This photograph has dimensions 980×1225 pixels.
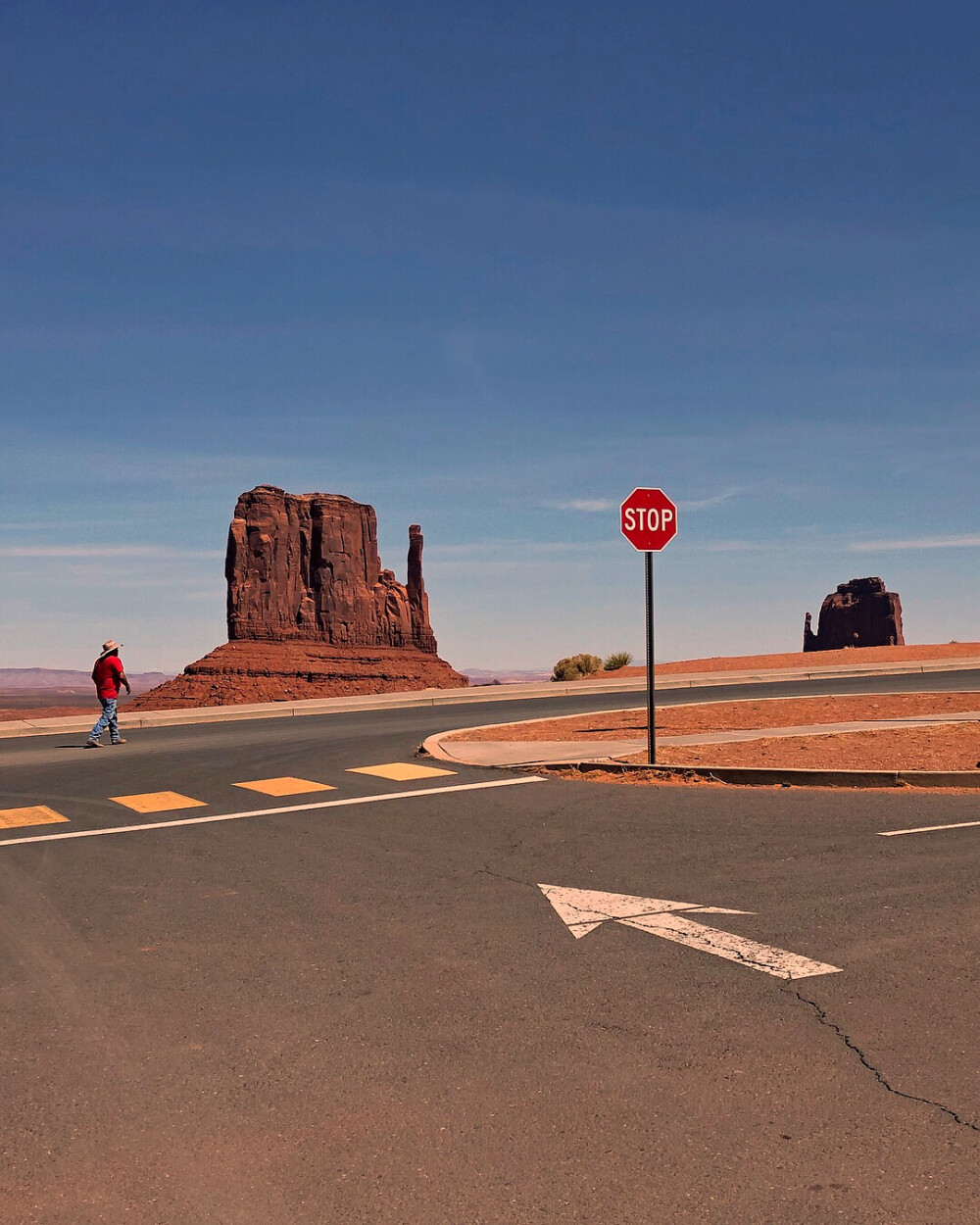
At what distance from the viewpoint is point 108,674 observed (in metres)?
19.1

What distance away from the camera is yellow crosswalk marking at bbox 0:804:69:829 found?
11.0 m

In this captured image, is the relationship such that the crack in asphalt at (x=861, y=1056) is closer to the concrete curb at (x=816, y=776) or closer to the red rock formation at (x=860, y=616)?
the concrete curb at (x=816, y=776)

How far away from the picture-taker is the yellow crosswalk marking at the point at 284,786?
511 inches

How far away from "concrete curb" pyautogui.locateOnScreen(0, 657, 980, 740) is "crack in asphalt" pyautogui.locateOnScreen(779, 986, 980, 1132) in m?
20.6

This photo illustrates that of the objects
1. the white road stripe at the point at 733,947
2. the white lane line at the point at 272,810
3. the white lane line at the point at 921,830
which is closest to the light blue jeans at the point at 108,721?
the white lane line at the point at 272,810

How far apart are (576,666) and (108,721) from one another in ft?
141

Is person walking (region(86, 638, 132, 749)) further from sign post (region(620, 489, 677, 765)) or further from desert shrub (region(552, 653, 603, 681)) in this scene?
desert shrub (region(552, 653, 603, 681))

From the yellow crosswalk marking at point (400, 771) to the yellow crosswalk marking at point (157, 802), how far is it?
2550 millimetres

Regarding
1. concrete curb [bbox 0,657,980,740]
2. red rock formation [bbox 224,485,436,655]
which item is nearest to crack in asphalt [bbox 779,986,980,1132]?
concrete curb [bbox 0,657,980,740]

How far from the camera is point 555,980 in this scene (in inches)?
221

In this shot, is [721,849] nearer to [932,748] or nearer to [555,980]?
[555,980]

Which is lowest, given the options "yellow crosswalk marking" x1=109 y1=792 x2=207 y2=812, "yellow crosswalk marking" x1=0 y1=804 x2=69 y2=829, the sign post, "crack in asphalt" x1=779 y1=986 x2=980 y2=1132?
"crack in asphalt" x1=779 y1=986 x2=980 y2=1132

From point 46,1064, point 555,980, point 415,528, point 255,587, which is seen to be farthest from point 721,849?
point 415,528

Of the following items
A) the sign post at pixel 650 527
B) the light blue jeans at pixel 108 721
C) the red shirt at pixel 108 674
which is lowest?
the light blue jeans at pixel 108 721
